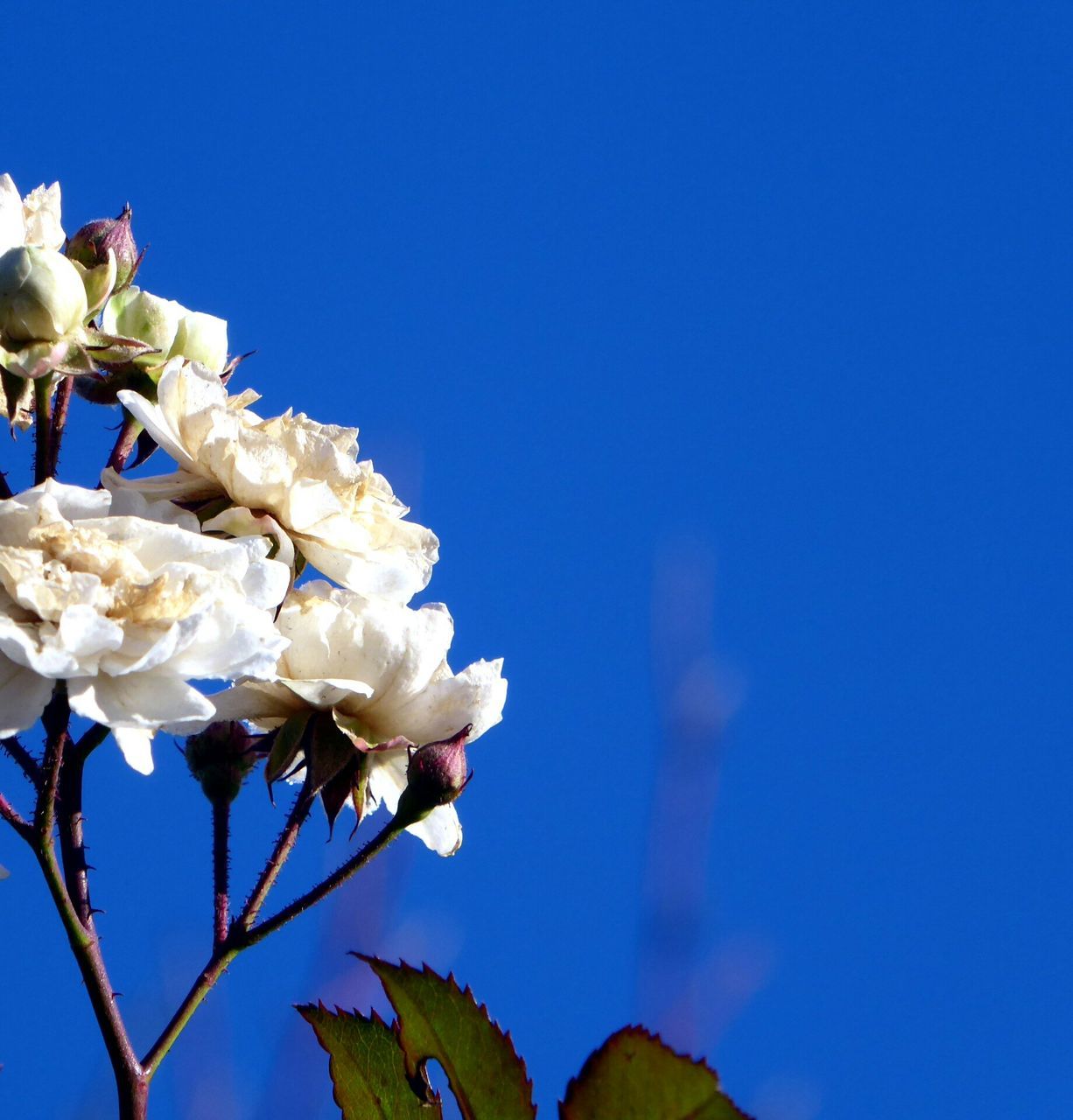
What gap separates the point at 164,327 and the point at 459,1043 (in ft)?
3.24

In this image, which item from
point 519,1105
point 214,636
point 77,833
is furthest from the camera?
point 77,833

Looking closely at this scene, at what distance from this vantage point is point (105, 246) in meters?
1.86

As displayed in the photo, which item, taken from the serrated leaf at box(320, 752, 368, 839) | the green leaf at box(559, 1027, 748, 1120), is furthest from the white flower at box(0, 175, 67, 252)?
the green leaf at box(559, 1027, 748, 1120)

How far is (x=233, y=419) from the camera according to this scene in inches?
63.9

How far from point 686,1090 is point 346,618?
0.69m

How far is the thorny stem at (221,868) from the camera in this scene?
164 cm

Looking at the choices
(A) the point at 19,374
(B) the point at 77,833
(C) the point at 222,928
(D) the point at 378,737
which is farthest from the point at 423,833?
(A) the point at 19,374

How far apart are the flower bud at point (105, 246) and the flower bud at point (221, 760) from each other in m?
0.60

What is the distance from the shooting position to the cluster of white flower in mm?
1395

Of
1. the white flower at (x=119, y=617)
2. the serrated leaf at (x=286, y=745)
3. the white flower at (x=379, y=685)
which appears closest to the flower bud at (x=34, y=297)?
the white flower at (x=119, y=617)

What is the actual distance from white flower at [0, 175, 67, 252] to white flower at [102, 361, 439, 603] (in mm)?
316

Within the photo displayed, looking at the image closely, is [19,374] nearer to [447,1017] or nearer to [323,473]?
[323,473]

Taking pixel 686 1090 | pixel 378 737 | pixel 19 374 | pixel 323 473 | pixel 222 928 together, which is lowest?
pixel 686 1090

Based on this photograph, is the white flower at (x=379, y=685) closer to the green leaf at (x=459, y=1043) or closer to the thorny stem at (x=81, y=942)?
the thorny stem at (x=81, y=942)
